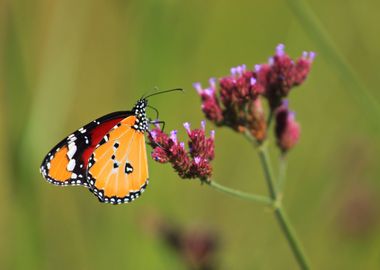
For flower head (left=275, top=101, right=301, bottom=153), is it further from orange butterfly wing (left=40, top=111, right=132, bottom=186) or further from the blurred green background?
orange butterfly wing (left=40, top=111, right=132, bottom=186)

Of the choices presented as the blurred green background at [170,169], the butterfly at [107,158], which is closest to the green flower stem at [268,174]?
the blurred green background at [170,169]

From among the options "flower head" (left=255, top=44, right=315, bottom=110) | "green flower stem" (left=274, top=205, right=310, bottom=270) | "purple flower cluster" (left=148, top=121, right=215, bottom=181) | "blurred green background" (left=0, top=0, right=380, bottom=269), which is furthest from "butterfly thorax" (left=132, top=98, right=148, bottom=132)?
"green flower stem" (left=274, top=205, right=310, bottom=270)

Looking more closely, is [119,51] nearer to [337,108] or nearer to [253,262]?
[337,108]

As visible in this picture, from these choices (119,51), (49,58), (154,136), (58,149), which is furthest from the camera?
(119,51)

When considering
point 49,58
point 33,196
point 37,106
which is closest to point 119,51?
point 49,58

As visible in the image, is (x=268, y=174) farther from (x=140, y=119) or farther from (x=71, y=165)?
(x=71, y=165)

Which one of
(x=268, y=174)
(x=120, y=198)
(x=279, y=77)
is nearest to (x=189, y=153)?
(x=268, y=174)
